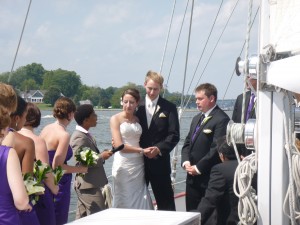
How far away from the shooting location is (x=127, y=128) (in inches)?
213

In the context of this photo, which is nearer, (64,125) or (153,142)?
(64,125)

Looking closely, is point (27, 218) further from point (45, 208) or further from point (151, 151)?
point (151, 151)

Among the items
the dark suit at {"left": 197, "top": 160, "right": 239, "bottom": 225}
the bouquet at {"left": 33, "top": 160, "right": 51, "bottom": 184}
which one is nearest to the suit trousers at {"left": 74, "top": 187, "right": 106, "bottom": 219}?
the bouquet at {"left": 33, "top": 160, "right": 51, "bottom": 184}

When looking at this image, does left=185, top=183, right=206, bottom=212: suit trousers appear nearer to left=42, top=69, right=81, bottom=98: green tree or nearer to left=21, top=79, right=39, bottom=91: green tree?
left=21, top=79, right=39, bottom=91: green tree

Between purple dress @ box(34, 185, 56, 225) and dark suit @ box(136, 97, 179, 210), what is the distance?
1.63m

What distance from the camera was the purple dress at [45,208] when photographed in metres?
4.04

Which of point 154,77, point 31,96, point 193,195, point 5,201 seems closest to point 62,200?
point 193,195

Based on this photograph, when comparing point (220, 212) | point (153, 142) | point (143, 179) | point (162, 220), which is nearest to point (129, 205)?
point (143, 179)

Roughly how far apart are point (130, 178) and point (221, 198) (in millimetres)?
1854

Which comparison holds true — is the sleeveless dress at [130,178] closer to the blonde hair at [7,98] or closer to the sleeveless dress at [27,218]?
the sleeveless dress at [27,218]

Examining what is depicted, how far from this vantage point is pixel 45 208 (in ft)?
13.4

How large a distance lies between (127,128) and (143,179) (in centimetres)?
57

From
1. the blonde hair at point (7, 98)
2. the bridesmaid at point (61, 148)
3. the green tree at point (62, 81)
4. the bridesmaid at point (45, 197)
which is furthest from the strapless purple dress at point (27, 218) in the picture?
the green tree at point (62, 81)

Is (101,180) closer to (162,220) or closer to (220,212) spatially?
(220,212)
